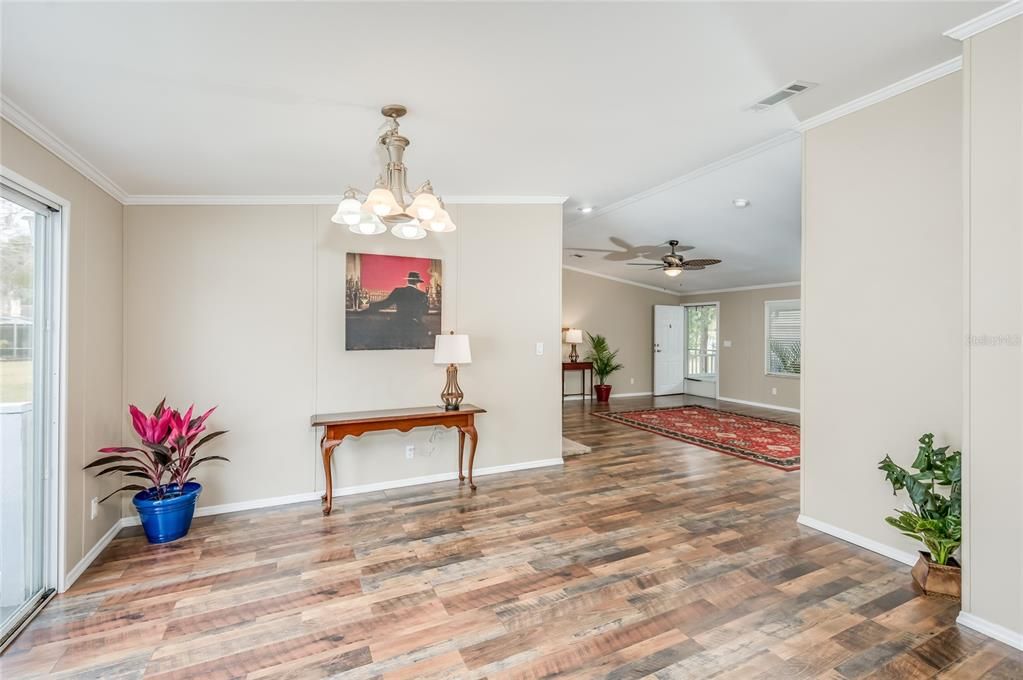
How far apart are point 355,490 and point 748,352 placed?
7.50 m

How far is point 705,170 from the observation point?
154 inches

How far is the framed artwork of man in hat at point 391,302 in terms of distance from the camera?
402cm

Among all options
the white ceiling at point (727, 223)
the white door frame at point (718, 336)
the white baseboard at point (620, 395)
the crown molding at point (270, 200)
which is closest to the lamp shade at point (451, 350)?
the crown molding at point (270, 200)

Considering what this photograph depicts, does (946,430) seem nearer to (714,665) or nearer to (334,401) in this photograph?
(714,665)

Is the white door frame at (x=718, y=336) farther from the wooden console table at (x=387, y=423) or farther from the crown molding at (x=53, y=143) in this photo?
the crown molding at (x=53, y=143)

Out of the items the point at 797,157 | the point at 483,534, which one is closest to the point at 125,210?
the point at 483,534

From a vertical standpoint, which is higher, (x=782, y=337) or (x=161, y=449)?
(x=782, y=337)

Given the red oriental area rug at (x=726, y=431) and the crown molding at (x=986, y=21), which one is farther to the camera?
the red oriental area rug at (x=726, y=431)

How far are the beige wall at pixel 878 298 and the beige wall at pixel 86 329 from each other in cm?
429

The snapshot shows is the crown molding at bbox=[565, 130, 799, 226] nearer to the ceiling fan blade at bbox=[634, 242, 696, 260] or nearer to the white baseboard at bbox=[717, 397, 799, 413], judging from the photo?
the ceiling fan blade at bbox=[634, 242, 696, 260]

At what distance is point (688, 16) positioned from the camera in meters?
1.92

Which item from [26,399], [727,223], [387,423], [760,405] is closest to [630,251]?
[727,223]

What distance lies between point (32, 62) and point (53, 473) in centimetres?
197

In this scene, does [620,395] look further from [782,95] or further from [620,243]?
[782,95]
